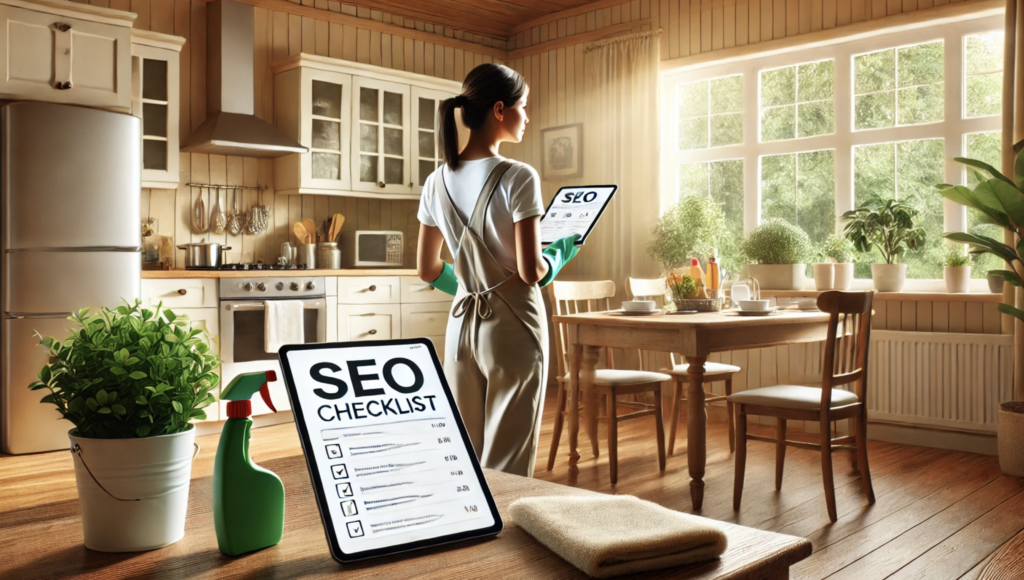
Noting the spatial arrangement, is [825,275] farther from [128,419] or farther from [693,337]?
[128,419]

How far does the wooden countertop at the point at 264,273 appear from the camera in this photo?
4.36 meters

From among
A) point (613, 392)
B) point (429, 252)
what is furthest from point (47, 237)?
point (613, 392)

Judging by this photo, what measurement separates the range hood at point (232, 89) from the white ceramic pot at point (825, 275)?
10.2 ft

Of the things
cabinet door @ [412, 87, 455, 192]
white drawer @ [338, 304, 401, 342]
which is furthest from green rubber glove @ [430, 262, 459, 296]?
cabinet door @ [412, 87, 455, 192]

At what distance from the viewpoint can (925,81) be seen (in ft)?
14.6

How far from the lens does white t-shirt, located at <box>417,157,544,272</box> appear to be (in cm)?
199

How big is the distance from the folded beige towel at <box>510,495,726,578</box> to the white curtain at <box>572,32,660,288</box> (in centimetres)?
474

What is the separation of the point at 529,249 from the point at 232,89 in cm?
358

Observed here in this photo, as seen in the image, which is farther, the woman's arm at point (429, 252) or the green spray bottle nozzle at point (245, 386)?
the woman's arm at point (429, 252)

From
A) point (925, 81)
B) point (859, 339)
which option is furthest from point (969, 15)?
point (859, 339)

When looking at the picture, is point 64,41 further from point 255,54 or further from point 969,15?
point 969,15

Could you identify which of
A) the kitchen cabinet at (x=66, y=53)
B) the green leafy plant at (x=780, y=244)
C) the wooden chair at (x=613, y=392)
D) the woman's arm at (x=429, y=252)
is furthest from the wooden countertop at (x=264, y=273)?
the woman's arm at (x=429, y=252)

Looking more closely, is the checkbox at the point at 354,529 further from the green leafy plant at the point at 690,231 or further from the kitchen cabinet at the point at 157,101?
the green leafy plant at the point at 690,231

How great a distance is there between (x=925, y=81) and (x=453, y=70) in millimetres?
3310
